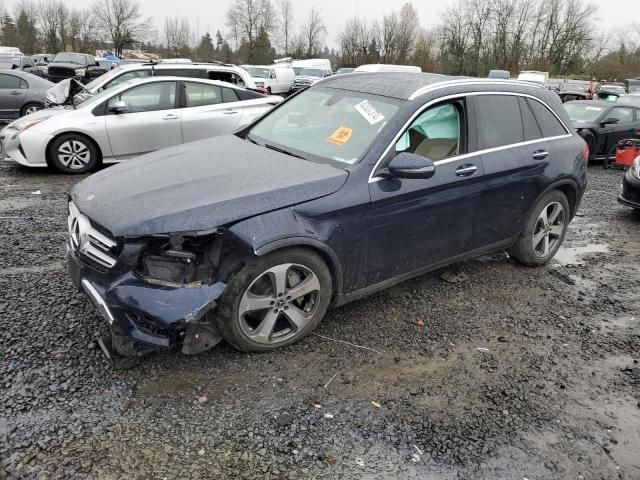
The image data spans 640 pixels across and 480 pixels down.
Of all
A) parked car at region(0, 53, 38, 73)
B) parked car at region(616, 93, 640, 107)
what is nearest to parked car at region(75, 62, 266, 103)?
parked car at region(616, 93, 640, 107)

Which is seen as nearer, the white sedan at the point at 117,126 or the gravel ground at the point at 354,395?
the gravel ground at the point at 354,395

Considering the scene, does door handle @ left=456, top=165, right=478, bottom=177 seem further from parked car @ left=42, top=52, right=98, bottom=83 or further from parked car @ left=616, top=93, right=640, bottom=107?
parked car @ left=42, top=52, right=98, bottom=83

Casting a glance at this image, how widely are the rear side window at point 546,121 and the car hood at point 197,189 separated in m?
2.30

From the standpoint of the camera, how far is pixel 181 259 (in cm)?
299

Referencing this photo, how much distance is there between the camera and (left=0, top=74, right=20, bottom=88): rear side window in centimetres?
1223

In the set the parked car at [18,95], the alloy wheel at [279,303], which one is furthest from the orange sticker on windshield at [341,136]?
the parked car at [18,95]

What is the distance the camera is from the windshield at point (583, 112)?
1194cm

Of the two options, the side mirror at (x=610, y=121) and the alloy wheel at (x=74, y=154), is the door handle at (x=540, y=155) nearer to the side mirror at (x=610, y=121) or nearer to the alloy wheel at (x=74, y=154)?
the alloy wheel at (x=74, y=154)

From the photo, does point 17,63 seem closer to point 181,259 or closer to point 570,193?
point 181,259

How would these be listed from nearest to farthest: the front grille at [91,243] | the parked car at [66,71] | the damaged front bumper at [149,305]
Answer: the damaged front bumper at [149,305]
the front grille at [91,243]
the parked car at [66,71]

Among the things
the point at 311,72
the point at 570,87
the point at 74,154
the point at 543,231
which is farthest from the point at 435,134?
the point at 570,87

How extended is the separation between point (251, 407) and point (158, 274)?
93cm

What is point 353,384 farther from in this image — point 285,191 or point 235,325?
point 285,191

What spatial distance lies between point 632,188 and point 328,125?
5214 mm
